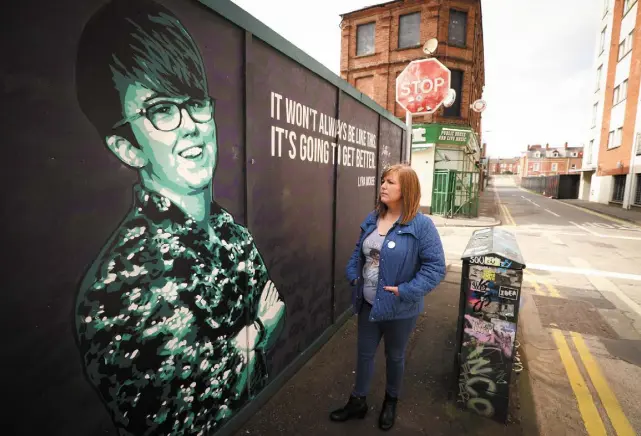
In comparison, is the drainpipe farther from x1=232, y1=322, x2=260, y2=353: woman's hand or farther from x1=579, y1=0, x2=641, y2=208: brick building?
x1=232, y1=322, x2=260, y2=353: woman's hand

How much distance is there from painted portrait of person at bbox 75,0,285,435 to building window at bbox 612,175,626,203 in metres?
31.3

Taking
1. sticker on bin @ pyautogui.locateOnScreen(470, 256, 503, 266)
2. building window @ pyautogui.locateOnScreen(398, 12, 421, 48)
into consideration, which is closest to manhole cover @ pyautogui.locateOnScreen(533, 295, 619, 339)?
sticker on bin @ pyautogui.locateOnScreen(470, 256, 503, 266)

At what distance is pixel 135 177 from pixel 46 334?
31.9 inches

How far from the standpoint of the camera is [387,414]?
110 inches

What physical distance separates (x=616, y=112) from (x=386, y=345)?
32.7 metres

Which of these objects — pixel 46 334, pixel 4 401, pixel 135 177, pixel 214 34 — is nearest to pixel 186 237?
pixel 135 177

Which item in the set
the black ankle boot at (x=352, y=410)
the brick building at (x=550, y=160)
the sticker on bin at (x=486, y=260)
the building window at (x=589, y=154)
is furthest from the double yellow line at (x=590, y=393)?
the brick building at (x=550, y=160)

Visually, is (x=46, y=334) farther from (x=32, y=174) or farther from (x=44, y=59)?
(x=44, y=59)

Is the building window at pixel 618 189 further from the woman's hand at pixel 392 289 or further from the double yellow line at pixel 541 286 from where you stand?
the woman's hand at pixel 392 289

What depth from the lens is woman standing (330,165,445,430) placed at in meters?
2.48

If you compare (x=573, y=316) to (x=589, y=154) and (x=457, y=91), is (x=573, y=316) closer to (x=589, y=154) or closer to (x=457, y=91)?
(x=457, y=91)

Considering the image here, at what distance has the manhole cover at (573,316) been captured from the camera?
4.77 m

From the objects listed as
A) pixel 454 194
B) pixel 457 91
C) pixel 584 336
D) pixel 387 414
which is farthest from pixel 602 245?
pixel 457 91

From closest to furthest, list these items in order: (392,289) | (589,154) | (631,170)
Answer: (392,289) < (631,170) < (589,154)
